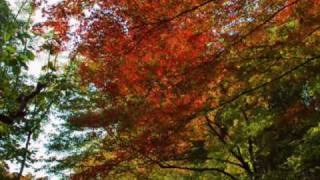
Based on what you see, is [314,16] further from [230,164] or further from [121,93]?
[230,164]

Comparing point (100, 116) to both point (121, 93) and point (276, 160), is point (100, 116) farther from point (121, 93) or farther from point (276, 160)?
point (276, 160)

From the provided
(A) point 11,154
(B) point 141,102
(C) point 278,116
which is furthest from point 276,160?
(A) point 11,154

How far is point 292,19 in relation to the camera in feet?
26.2

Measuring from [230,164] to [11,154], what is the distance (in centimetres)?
1064

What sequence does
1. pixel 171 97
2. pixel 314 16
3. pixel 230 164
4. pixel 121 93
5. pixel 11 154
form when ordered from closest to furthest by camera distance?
pixel 314 16
pixel 171 97
pixel 121 93
pixel 230 164
pixel 11 154

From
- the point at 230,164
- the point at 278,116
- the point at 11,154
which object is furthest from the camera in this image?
the point at 11,154

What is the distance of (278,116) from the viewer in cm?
1037

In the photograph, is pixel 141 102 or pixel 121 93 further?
pixel 121 93

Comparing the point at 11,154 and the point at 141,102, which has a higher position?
the point at 11,154

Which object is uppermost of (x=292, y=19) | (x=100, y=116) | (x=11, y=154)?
(x=11, y=154)

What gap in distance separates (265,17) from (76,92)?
1547 centimetres

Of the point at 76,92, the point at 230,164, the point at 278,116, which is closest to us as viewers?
the point at 278,116

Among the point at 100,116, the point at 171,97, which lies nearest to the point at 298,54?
the point at 171,97

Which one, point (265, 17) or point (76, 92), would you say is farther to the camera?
point (76, 92)
